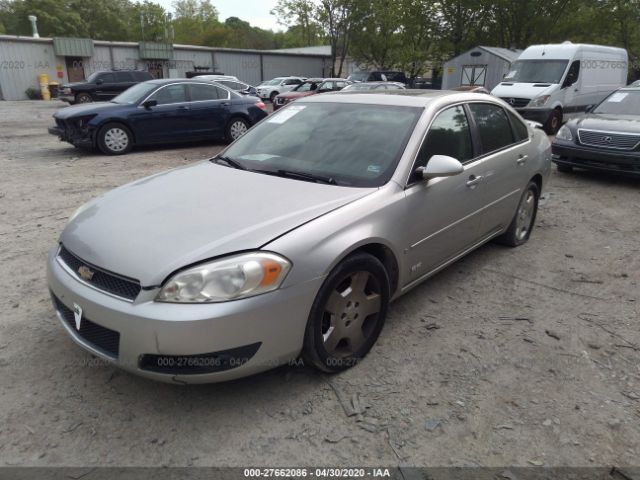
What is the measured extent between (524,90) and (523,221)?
1005 cm

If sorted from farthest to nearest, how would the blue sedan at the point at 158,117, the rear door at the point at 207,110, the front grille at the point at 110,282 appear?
the rear door at the point at 207,110
the blue sedan at the point at 158,117
the front grille at the point at 110,282

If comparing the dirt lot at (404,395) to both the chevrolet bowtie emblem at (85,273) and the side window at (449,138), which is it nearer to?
the chevrolet bowtie emblem at (85,273)

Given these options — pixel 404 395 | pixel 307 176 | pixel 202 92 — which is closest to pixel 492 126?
pixel 307 176

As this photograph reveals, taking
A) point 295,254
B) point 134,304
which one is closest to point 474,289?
point 295,254

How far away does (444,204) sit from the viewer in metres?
3.33

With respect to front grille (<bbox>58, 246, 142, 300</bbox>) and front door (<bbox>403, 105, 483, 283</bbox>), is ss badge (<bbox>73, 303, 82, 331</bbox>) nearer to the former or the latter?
front grille (<bbox>58, 246, 142, 300</bbox>)

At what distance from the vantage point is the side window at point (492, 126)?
389 cm

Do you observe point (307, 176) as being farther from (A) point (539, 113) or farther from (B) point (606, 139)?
(A) point (539, 113)

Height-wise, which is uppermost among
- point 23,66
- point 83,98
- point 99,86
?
point 23,66

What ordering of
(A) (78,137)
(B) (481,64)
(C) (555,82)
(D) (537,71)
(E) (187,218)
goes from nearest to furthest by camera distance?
(E) (187,218) < (A) (78,137) < (C) (555,82) < (D) (537,71) < (B) (481,64)

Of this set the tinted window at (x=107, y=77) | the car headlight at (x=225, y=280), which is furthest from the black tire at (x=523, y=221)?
the tinted window at (x=107, y=77)

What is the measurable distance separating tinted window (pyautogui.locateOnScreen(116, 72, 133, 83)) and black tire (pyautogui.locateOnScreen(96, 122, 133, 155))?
1346 cm

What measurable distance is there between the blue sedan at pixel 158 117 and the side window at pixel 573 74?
342 inches

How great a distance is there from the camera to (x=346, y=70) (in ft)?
152
